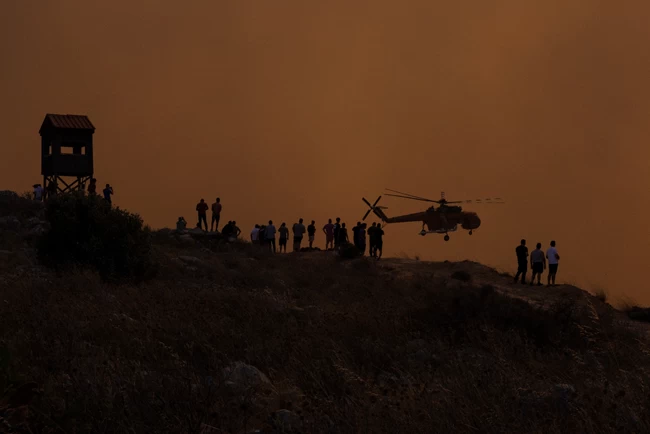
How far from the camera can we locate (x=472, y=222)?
1860 inches

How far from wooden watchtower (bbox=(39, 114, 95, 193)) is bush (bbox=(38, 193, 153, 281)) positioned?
14.7 metres

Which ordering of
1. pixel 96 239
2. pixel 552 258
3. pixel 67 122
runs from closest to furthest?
pixel 96 239, pixel 552 258, pixel 67 122

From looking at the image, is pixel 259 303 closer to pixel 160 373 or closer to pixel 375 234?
pixel 160 373

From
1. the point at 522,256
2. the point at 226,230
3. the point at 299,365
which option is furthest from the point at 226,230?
the point at 299,365

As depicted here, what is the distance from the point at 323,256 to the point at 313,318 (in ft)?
76.5

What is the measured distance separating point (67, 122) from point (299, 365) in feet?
124

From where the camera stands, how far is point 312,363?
10.9 metres

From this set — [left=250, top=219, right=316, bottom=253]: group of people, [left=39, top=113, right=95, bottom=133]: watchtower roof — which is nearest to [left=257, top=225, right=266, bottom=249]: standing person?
[left=250, top=219, right=316, bottom=253]: group of people

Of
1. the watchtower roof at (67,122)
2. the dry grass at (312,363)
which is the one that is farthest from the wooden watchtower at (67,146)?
the dry grass at (312,363)

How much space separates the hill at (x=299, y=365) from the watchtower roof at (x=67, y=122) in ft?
72.4

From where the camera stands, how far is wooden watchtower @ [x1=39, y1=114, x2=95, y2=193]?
44.4m

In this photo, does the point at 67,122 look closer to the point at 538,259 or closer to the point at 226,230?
the point at 226,230

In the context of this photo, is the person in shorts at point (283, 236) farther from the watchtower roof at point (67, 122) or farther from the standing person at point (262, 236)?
the watchtower roof at point (67, 122)

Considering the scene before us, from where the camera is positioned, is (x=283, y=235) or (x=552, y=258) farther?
(x=283, y=235)
